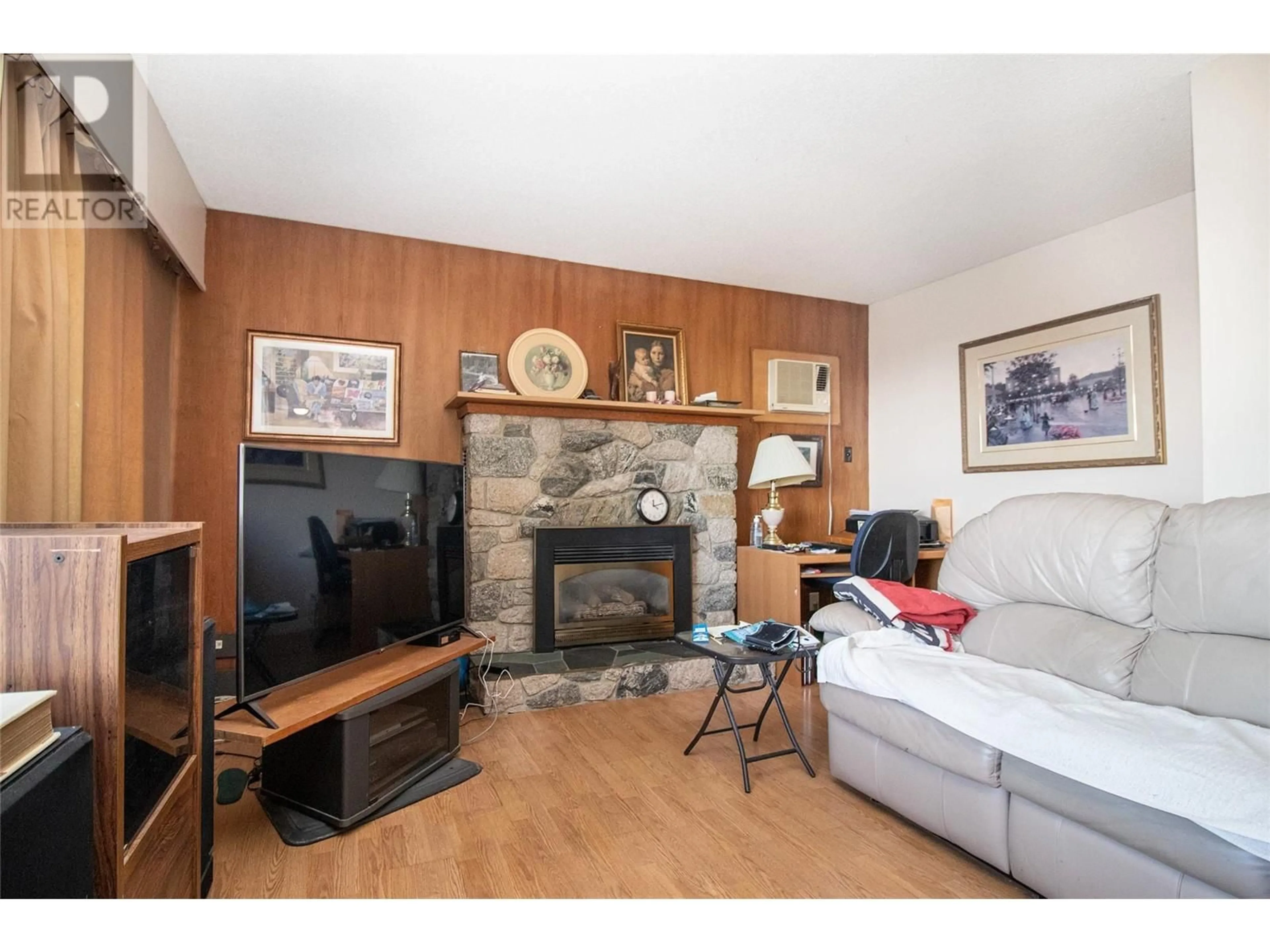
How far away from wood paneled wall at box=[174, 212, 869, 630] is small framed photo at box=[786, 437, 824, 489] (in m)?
0.05

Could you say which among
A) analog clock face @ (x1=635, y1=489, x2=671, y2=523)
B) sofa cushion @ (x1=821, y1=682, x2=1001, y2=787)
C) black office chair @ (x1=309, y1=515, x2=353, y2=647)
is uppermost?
analog clock face @ (x1=635, y1=489, x2=671, y2=523)

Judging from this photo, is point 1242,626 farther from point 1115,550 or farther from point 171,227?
point 171,227

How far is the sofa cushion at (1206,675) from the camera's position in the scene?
1.61 m

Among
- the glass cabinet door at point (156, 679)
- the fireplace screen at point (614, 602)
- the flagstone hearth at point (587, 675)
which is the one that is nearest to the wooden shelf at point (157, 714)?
the glass cabinet door at point (156, 679)

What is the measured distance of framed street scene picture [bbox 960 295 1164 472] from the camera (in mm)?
3121

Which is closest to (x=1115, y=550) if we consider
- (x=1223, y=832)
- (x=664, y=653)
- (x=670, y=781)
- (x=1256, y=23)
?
(x=1223, y=832)

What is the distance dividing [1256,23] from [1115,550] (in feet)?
5.32

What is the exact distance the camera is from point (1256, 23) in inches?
36.9

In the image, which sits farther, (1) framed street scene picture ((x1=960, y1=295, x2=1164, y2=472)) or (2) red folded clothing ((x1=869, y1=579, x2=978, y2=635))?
(1) framed street scene picture ((x1=960, y1=295, x2=1164, y2=472))

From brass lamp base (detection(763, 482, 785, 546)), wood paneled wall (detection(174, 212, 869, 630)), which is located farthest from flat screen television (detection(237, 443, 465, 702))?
brass lamp base (detection(763, 482, 785, 546))

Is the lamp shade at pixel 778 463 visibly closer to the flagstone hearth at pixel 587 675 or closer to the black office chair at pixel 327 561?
the flagstone hearth at pixel 587 675

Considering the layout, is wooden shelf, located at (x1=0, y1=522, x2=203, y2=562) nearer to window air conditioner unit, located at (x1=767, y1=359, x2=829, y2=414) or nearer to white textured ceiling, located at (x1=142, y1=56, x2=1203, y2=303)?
white textured ceiling, located at (x1=142, y1=56, x2=1203, y2=303)

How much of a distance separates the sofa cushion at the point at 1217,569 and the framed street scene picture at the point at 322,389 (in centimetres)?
346

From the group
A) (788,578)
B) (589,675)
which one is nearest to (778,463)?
(788,578)
